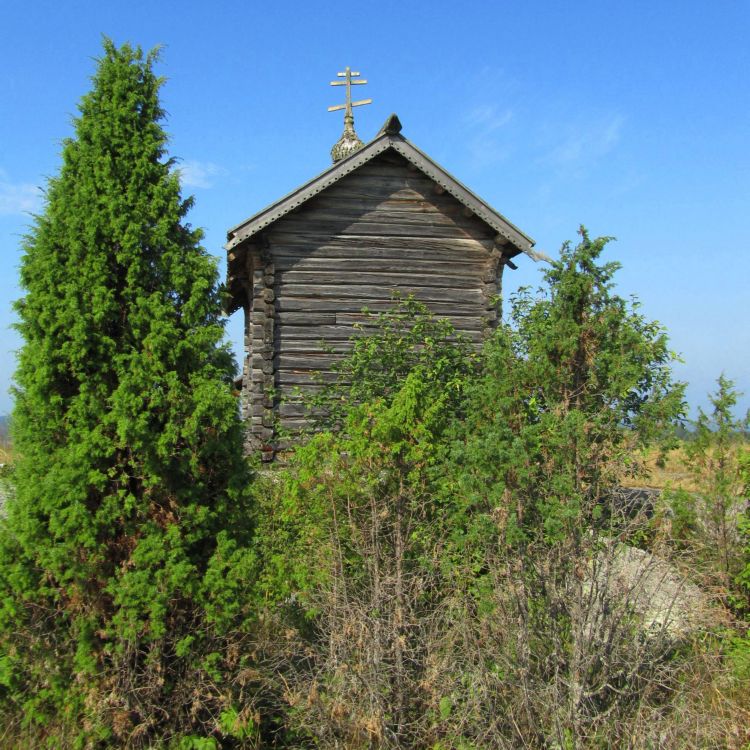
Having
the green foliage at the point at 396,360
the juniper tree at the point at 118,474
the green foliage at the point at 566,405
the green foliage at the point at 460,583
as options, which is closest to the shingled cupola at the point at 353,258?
the green foliage at the point at 396,360

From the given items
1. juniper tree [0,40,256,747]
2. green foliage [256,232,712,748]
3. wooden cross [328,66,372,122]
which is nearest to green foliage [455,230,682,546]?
Result: green foliage [256,232,712,748]

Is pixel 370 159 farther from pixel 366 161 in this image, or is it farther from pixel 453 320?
pixel 453 320

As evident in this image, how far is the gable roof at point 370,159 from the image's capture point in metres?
11.1

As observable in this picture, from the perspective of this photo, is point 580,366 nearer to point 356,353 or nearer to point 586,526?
point 586,526

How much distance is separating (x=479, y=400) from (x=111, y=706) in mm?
4092

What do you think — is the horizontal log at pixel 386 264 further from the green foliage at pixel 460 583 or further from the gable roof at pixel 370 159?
the green foliage at pixel 460 583

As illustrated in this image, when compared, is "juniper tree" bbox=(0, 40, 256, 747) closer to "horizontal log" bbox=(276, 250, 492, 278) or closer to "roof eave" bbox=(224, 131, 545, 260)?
"roof eave" bbox=(224, 131, 545, 260)

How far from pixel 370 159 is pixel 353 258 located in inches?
62.5

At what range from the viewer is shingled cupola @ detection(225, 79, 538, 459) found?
11.5 meters

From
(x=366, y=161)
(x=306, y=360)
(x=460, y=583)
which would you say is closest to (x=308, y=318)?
(x=306, y=360)

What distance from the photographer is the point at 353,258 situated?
39.1ft

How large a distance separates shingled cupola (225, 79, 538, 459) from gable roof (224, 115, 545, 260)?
0.6 inches

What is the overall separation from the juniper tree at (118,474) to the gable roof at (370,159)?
646cm

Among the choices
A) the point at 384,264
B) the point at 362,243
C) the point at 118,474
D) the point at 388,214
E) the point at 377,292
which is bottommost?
the point at 118,474
